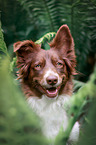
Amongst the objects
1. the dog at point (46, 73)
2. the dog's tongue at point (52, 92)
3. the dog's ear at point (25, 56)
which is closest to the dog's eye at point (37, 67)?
the dog at point (46, 73)

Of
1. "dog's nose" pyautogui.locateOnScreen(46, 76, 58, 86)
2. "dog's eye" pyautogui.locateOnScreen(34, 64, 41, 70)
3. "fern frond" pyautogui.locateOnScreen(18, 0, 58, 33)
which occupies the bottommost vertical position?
"dog's nose" pyautogui.locateOnScreen(46, 76, 58, 86)

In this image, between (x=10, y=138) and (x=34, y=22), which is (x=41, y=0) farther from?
(x=10, y=138)

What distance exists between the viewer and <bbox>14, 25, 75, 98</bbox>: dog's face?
2838 millimetres

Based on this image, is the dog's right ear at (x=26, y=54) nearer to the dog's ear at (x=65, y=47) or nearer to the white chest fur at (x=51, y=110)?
the dog's ear at (x=65, y=47)

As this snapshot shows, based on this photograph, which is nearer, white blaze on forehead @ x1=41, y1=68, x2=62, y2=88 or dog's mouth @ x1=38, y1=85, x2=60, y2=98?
white blaze on forehead @ x1=41, y1=68, x2=62, y2=88

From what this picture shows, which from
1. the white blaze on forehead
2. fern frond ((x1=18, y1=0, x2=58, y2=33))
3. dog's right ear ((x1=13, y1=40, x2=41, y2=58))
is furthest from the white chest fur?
fern frond ((x1=18, y1=0, x2=58, y2=33))

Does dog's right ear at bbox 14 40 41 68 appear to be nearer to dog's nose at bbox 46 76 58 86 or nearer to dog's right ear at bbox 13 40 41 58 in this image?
dog's right ear at bbox 13 40 41 58

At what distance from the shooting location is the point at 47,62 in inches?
117

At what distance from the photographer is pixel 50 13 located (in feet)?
14.2

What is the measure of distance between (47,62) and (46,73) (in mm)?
301

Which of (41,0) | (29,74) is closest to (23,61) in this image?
(29,74)

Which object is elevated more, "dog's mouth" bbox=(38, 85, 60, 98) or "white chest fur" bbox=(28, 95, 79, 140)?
"dog's mouth" bbox=(38, 85, 60, 98)

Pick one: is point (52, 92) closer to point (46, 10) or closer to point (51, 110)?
point (51, 110)

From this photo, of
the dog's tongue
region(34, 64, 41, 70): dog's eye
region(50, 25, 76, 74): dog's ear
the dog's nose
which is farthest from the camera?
region(50, 25, 76, 74): dog's ear
